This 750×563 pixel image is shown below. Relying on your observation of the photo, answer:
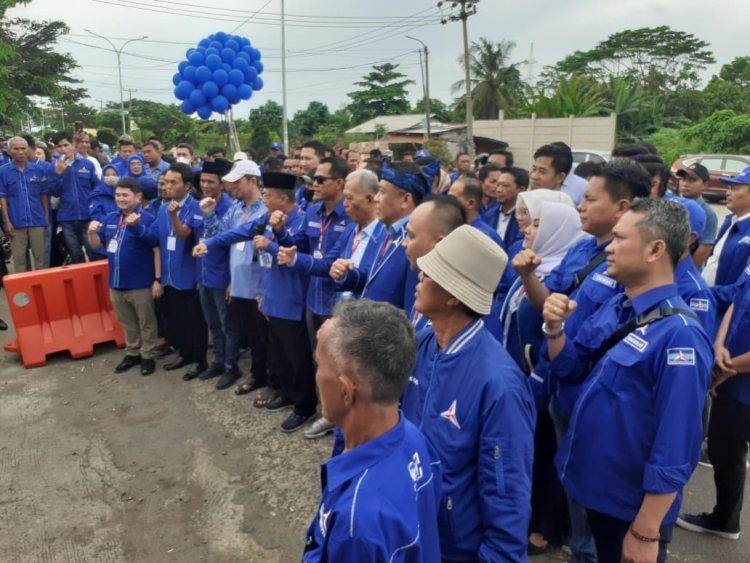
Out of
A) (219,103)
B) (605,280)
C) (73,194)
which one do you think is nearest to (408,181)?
(605,280)

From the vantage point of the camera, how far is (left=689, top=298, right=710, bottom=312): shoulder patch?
269 centimetres

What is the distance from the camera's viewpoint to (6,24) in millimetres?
20453

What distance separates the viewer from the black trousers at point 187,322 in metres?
5.95

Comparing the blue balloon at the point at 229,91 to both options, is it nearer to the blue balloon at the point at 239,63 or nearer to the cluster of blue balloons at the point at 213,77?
the cluster of blue balloons at the point at 213,77

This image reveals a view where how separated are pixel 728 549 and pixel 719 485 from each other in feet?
1.18

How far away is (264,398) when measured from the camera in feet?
17.4

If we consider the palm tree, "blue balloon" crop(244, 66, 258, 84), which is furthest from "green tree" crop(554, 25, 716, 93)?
"blue balloon" crop(244, 66, 258, 84)

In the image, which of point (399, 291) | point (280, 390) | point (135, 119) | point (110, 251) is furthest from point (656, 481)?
point (135, 119)

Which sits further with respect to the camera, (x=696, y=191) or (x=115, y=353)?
(x=115, y=353)

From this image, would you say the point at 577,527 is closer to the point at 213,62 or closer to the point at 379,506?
the point at 379,506

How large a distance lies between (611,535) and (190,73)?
39.8 ft

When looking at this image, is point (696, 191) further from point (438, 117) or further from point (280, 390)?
point (438, 117)

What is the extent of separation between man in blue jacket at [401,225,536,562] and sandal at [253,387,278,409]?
344cm

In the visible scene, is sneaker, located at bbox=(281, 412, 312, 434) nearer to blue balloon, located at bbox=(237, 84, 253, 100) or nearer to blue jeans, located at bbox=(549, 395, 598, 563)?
blue jeans, located at bbox=(549, 395, 598, 563)
